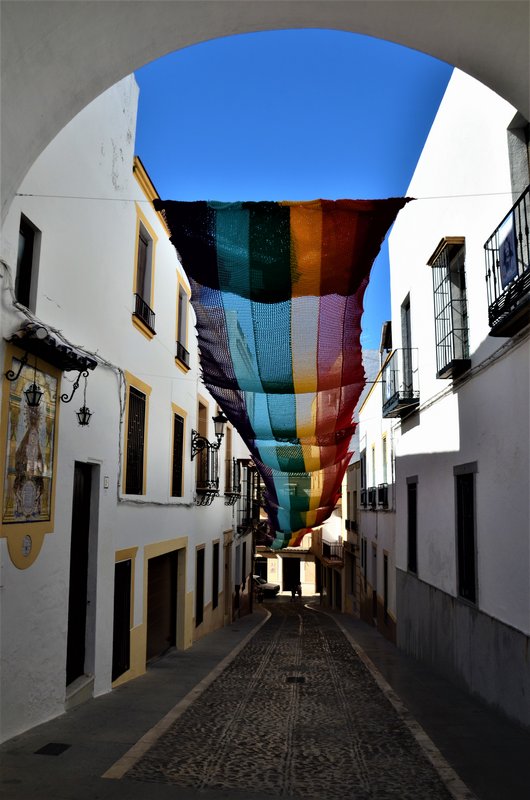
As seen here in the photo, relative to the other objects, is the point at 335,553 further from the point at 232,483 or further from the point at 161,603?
the point at 161,603

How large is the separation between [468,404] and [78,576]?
4.79 m

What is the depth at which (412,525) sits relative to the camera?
37.9ft

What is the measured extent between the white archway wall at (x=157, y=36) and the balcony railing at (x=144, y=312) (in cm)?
570

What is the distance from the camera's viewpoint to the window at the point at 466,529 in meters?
7.93

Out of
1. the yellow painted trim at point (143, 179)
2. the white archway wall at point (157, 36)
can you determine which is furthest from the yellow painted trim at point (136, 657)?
the white archway wall at point (157, 36)

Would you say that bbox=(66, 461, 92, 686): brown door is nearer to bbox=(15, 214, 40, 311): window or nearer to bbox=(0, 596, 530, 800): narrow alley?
bbox=(0, 596, 530, 800): narrow alley

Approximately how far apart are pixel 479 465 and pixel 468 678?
2450 mm

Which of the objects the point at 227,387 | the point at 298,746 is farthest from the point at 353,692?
the point at 227,387

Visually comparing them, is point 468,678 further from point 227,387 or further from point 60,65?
point 60,65

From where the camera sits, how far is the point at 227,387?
25.5ft

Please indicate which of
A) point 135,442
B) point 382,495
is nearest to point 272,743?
point 135,442

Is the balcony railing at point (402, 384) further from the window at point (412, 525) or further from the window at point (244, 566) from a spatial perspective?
the window at point (244, 566)

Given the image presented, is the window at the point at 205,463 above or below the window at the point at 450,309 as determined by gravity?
below

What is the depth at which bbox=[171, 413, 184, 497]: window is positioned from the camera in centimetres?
1187
